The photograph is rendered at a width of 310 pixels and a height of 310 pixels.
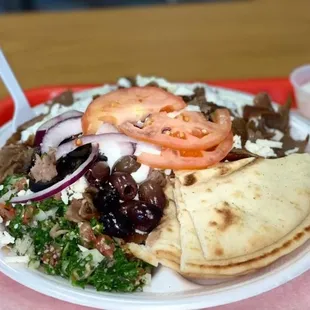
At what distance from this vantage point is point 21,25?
12.0 ft

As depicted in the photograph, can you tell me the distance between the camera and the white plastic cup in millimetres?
2570

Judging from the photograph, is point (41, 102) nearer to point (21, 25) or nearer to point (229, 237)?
point (21, 25)

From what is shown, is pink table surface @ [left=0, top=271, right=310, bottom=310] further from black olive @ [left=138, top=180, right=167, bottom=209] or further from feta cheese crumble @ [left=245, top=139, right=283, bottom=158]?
feta cheese crumble @ [left=245, top=139, right=283, bottom=158]

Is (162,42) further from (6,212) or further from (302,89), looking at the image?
(6,212)

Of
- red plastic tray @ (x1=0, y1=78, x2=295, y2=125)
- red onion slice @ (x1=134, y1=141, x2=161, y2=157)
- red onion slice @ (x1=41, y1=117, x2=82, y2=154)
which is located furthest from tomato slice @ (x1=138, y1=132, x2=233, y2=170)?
red plastic tray @ (x1=0, y1=78, x2=295, y2=125)

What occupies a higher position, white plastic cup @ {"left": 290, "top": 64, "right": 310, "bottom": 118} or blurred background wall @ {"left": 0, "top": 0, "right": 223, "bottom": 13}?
white plastic cup @ {"left": 290, "top": 64, "right": 310, "bottom": 118}

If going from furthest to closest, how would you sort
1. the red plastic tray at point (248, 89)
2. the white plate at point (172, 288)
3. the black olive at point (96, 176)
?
the red plastic tray at point (248, 89) < the black olive at point (96, 176) < the white plate at point (172, 288)

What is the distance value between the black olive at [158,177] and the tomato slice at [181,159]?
2 centimetres

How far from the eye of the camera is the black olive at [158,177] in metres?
1.86

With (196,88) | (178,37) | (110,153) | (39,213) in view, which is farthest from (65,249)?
(178,37)

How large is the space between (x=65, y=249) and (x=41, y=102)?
1.15m

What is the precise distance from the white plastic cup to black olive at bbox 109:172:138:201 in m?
1.04

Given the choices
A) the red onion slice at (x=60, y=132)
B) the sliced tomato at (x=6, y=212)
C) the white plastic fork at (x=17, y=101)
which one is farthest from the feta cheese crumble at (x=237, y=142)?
the white plastic fork at (x=17, y=101)

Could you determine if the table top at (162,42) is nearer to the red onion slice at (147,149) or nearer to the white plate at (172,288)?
the red onion slice at (147,149)
